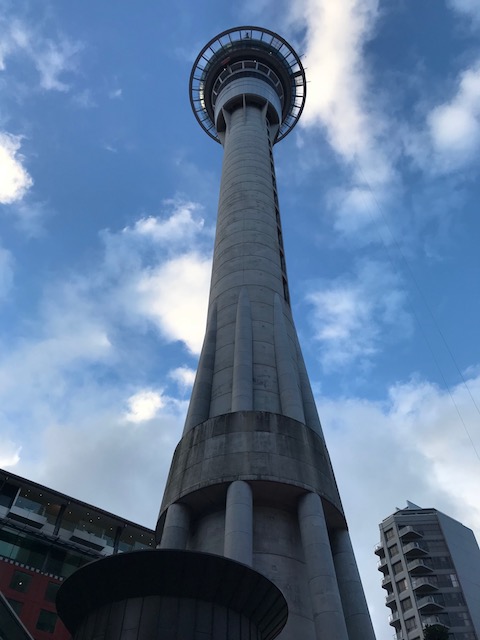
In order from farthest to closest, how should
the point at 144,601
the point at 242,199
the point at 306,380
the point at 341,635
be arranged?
1. the point at 242,199
2. the point at 306,380
3. the point at 341,635
4. the point at 144,601

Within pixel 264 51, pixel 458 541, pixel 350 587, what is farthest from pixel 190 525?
pixel 458 541

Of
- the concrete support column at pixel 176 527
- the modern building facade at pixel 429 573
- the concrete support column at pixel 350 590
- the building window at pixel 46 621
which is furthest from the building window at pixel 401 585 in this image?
the concrete support column at pixel 176 527

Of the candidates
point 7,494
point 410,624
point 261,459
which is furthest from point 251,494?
point 410,624

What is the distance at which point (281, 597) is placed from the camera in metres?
18.1

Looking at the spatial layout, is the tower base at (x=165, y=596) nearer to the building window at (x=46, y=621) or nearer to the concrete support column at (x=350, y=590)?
the concrete support column at (x=350, y=590)

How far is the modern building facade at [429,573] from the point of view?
8038cm

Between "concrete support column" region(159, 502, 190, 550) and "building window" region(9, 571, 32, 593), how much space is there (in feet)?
115

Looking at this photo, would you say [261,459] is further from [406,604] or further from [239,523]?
[406,604]

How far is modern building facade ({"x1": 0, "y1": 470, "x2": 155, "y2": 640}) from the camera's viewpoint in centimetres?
5191

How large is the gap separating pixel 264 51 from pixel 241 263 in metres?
39.4

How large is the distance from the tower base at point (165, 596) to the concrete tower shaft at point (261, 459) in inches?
107

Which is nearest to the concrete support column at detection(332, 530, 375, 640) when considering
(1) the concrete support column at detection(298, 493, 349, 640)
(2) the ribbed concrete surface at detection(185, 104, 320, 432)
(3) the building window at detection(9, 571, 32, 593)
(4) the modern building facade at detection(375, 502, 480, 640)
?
(1) the concrete support column at detection(298, 493, 349, 640)

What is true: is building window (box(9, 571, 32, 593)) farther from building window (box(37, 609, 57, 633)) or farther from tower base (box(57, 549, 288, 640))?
tower base (box(57, 549, 288, 640))

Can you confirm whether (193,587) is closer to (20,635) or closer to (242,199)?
(20,635)
